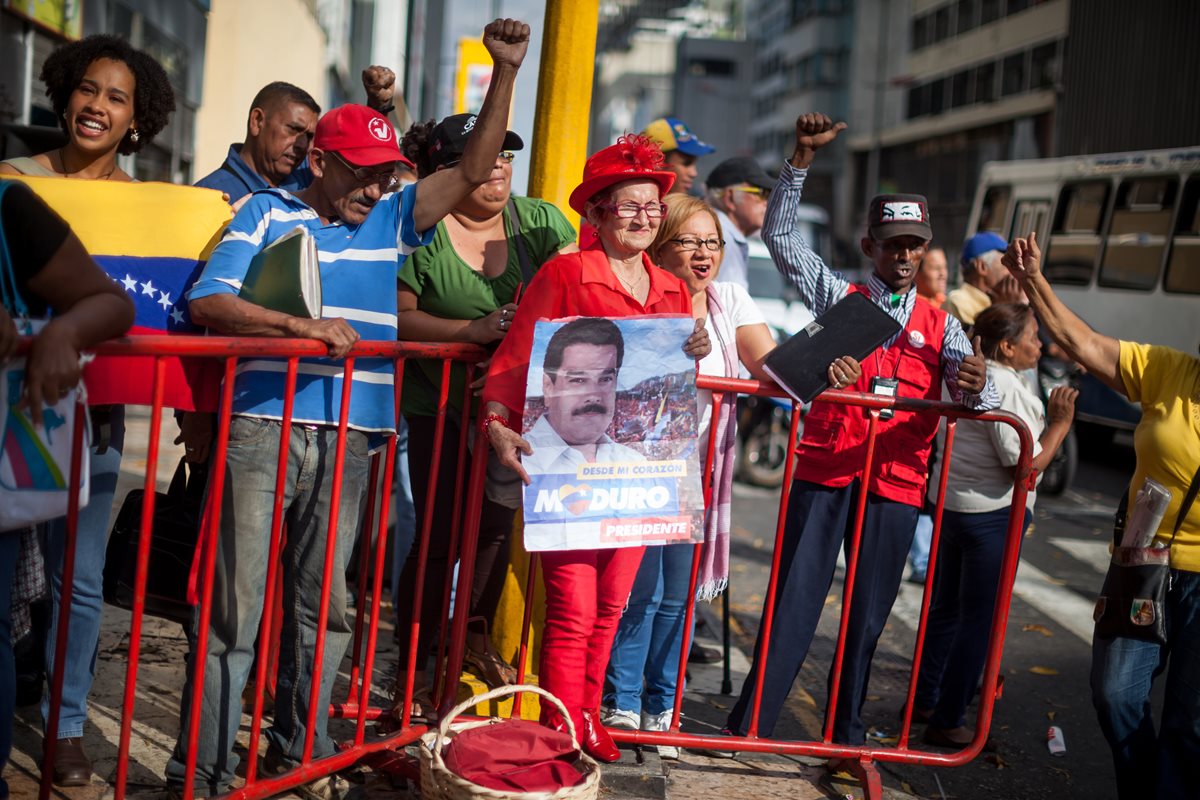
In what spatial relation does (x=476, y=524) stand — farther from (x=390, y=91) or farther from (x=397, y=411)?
(x=390, y=91)

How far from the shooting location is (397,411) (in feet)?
12.4

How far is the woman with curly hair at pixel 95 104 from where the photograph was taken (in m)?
3.81

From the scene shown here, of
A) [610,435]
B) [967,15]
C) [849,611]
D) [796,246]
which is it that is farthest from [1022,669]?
[967,15]

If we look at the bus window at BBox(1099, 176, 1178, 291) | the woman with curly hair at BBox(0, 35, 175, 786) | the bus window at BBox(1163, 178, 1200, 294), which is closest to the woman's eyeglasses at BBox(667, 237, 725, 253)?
the woman with curly hair at BBox(0, 35, 175, 786)

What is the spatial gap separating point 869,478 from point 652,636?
3.51ft

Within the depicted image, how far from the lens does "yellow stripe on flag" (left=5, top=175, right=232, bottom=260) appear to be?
11.2 ft

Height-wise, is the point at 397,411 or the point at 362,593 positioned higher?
the point at 397,411

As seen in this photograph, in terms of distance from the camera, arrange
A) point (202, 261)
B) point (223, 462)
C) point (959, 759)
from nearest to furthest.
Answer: point (223, 462), point (202, 261), point (959, 759)

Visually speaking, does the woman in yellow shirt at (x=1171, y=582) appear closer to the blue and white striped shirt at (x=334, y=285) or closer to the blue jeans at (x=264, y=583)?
the blue and white striped shirt at (x=334, y=285)

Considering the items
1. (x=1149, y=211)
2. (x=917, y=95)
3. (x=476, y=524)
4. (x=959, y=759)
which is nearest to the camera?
(x=476, y=524)

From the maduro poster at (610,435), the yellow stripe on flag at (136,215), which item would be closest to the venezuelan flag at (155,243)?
→ the yellow stripe on flag at (136,215)

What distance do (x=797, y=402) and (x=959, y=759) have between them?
1408 mm

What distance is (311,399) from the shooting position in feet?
11.6

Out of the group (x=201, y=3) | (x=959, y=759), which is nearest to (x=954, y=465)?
(x=959, y=759)
